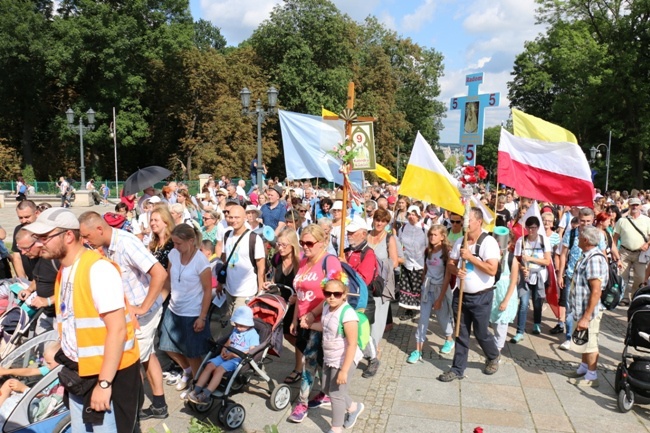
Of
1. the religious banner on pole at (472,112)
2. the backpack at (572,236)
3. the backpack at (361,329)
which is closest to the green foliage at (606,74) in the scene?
the religious banner on pole at (472,112)

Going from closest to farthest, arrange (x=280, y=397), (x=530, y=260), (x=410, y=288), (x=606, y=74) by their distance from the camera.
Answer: (x=280, y=397) → (x=530, y=260) → (x=410, y=288) → (x=606, y=74)

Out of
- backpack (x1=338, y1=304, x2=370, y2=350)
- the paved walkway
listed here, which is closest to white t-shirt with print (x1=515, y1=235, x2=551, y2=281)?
the paved walkway

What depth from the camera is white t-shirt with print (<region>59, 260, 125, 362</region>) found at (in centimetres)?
273

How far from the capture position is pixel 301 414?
445 centimetres

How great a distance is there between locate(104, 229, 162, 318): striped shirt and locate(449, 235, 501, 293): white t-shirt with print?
313cm

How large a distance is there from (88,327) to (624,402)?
15.3 ft

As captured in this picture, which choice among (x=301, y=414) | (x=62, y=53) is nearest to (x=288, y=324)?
(x=301, y=414)

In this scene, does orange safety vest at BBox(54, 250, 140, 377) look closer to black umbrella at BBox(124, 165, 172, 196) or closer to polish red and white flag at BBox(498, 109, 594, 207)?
polish red and white flag at BBox(498, 109, 594, 207)

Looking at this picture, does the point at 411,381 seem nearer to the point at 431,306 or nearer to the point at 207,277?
the point at 431,306

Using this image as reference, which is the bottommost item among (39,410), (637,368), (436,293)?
(39,410)

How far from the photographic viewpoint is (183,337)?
476cm

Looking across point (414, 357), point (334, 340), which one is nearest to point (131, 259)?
point (334, 340)

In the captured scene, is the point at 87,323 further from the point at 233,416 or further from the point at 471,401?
the point at 471,401

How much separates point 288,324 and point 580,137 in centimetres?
4120
